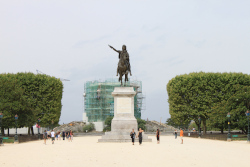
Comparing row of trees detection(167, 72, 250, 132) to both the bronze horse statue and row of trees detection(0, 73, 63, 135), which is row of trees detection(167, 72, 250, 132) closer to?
row of trees detection(0, 73, 63, 135)

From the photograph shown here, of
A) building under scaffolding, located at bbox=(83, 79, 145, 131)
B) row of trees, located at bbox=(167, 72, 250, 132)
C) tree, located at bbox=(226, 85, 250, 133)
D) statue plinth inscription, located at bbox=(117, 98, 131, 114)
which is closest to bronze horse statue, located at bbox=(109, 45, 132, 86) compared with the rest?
statue plinth inscription, located at bbox=(117, 98, 131, 114)

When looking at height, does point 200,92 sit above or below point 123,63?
below

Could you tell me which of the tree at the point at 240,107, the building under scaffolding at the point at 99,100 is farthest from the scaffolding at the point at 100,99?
the tree at the point at 240,107

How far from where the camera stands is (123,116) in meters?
31.0

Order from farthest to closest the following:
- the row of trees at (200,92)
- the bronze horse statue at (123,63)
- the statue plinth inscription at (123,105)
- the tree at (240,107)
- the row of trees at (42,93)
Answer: the row of trees at (42,93) < the row of trees at (200,92) < the tree at (240,107) < the bronze horse statue at (123,63) < the statue plinth inscription at (123,105)

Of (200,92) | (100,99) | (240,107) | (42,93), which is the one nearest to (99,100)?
(100,99)

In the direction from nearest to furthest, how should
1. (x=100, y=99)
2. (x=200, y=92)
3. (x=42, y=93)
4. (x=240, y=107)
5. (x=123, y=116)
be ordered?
(x=123, y=116) < (x=240, y=107) < (x=200, y=92) < (x=42, y=93) < (x=100, y=99)

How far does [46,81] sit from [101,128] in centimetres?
2526

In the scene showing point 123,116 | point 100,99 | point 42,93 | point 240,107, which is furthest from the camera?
point 100,99

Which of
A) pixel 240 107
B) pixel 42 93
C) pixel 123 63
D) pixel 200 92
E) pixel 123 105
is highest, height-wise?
pixel 123 63

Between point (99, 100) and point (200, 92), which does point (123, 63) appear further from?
point (99, 100)

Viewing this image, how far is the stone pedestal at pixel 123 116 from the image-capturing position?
98.9 ft

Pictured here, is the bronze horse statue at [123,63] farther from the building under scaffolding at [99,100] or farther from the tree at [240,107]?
the building under scaffolding at [99,100]

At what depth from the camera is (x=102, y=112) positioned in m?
81.4
